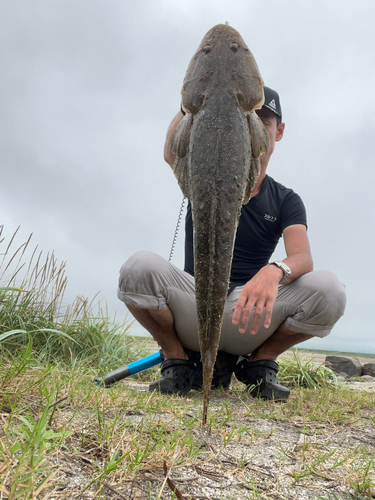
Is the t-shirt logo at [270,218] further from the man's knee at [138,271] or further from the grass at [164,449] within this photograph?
the grass at [164,449]

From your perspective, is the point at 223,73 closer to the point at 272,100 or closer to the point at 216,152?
the point at 216,152

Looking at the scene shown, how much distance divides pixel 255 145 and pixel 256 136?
0.05m

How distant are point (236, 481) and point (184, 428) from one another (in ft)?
1.79

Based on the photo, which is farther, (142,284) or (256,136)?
(142,284)

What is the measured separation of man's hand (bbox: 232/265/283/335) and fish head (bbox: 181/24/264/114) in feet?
4.06

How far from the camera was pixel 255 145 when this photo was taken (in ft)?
6.65

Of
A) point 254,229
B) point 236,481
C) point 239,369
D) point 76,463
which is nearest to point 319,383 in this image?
point 239,369

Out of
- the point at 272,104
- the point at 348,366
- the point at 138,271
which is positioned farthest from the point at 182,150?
the point at 348,366

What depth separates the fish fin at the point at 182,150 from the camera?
6.70 ft

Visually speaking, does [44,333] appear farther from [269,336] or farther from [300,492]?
[300,492]

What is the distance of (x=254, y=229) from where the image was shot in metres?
3.91

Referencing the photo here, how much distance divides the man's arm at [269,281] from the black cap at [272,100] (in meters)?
1.12

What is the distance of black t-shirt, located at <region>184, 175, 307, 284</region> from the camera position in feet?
12.8

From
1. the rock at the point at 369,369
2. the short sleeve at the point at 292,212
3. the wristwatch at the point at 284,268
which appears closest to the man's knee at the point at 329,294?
the wristwatch at the point at 284,268
